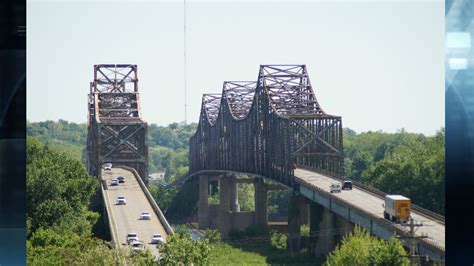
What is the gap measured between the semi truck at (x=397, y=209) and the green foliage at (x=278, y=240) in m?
4.81

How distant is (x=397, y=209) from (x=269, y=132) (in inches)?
542

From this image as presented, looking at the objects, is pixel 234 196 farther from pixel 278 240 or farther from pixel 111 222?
pixel 111 222

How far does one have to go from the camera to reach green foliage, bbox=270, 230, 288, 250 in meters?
20.8

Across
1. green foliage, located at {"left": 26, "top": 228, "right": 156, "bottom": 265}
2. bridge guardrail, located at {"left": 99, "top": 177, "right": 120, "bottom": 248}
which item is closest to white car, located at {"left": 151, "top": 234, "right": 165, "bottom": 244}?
bridge guardrail, located at {"left": 99, "top": 177, "right": 120, "bottom": 248}

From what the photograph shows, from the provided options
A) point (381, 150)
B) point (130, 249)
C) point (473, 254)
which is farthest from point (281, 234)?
point (473, 254)

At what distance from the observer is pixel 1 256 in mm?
9469

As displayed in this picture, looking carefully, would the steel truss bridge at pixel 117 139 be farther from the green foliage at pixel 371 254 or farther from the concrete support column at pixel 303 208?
the green foliage at pixel 371 254

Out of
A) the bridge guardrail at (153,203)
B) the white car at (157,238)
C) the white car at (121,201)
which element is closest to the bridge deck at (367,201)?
the bridge guardrail at (153,203)

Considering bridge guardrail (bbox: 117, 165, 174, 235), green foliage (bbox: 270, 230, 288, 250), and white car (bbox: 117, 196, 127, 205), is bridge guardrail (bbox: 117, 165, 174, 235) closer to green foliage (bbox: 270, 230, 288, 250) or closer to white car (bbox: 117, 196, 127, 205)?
white car (bbox: 117, 196, 127, 205)

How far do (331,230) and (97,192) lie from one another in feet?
19.5

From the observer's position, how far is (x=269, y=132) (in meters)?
29.2

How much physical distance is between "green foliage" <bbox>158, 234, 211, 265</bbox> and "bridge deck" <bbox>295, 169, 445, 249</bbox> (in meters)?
2.77

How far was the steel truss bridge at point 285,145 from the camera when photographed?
19.2 meters

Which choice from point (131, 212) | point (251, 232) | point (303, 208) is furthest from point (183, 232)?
point (303, 208)
